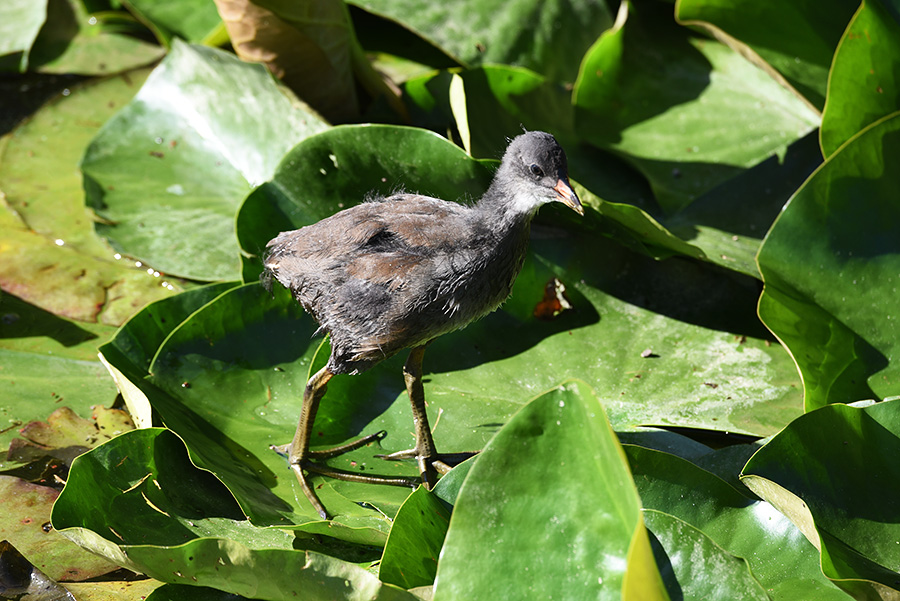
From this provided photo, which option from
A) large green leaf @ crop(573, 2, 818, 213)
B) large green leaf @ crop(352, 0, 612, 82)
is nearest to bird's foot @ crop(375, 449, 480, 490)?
large green leaf @ crop(573, 2, 818, 213)

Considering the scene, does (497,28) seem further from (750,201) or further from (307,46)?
(750,201)

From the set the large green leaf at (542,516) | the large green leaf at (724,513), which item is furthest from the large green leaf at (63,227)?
the large green leaf at (724,513)

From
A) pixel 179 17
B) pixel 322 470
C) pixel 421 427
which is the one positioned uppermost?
pixel 179 17

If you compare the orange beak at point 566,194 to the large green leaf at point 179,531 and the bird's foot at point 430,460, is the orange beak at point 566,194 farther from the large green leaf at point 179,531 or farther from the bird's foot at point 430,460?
the large green leaf at point 179,531

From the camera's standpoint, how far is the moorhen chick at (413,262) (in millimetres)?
1777

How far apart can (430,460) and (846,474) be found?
904 mm

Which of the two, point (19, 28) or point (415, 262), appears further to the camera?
point (19, 28)

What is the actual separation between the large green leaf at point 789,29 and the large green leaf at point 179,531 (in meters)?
1.91

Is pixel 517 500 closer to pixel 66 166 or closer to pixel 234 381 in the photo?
pixel 234 381

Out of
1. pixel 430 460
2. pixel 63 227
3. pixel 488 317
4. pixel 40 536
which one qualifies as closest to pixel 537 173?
pixel 488 317

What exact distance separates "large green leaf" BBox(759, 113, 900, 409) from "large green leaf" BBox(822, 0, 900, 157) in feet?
0.80

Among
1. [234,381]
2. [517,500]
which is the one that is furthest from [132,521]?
[517,500]

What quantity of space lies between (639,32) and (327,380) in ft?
6.03

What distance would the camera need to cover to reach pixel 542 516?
139 cm
